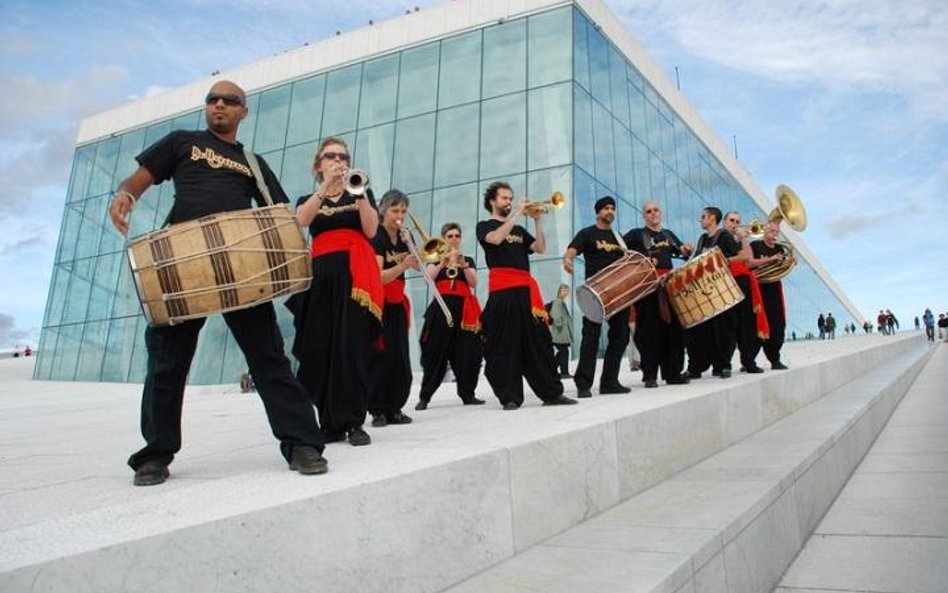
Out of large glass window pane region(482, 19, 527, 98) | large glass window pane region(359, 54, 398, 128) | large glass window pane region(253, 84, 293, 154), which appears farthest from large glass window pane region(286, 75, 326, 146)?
large glass window pane region(482, 19, 527, 98)

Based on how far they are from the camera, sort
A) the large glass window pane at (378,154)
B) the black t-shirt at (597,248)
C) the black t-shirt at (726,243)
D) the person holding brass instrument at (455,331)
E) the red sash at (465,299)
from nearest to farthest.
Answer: the black t-shirt at (597,248) < the person holding brass instrument at (455,331) < the red sash at (465,299) < the black t-shirt at (726,243) < the large glass window pane at (378,154)

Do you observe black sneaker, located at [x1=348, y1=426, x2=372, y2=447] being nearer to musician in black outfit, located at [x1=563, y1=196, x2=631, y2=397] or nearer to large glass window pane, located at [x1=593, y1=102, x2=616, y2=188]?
musician in black outfit, located at [x1=563, y1=196, x2=631, y2=397]

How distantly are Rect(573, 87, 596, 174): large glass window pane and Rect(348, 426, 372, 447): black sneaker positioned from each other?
1380 centimetres

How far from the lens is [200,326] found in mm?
2844

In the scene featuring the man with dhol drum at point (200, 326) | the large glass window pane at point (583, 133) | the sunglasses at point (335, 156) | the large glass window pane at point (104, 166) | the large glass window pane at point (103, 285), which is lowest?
the man with dhol drum at point (200, 326)

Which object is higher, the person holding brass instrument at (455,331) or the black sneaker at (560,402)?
the person holding brass instrument at (455,331)

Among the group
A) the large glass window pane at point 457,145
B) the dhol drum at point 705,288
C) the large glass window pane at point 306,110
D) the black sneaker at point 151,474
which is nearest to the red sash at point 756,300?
the dhol drum at point 705,288

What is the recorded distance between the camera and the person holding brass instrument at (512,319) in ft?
16.6

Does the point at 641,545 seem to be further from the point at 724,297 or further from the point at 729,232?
the point at 729,232

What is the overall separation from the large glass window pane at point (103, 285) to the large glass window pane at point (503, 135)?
14.0 meters

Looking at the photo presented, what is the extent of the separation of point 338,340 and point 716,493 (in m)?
1.99

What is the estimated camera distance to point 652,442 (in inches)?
144

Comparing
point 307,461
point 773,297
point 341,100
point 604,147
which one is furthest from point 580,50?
point 307,461

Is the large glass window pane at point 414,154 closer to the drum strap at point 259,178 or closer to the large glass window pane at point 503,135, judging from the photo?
the large glass window pane at point 503,135
